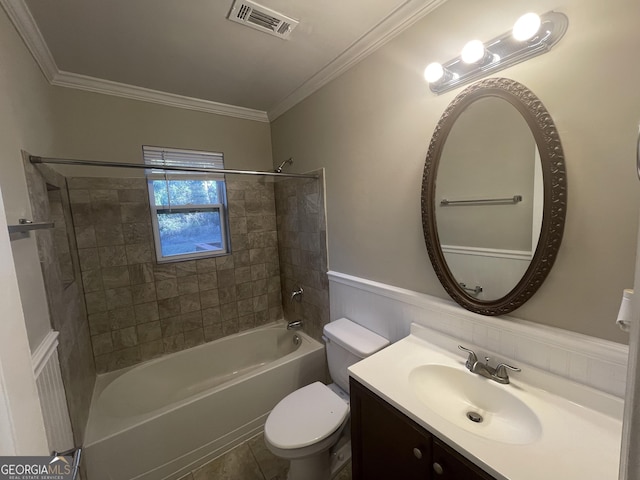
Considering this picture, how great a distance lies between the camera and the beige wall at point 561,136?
834 mm

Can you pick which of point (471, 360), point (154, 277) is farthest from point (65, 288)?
point (471, 360)

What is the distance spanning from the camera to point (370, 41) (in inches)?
58.4

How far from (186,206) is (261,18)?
159 cm

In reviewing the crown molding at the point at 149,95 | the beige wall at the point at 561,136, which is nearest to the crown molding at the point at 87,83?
the crown molding at the point at 149,95

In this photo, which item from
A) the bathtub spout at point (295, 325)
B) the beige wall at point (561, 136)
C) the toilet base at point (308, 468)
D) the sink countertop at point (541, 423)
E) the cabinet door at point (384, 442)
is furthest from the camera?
the bathtub spout at point (295, 325)

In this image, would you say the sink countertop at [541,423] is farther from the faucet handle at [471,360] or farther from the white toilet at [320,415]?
the white toilet at [320,415]

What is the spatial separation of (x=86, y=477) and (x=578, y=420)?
2234 millimetres

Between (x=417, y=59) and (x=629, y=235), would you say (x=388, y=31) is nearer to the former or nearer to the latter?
(x=417, y=59)

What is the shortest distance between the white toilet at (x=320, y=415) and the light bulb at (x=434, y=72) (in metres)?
1.41

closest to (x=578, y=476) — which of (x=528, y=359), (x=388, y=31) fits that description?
(x=528, y=359)

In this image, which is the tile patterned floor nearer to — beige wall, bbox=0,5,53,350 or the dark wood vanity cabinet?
the dark wood vanity cabinet

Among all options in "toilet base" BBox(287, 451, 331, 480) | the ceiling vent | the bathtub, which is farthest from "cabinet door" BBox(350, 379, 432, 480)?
the ceiling vent

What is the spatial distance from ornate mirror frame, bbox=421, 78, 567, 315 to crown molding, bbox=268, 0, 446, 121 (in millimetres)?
479

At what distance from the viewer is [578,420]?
34.5 inches
